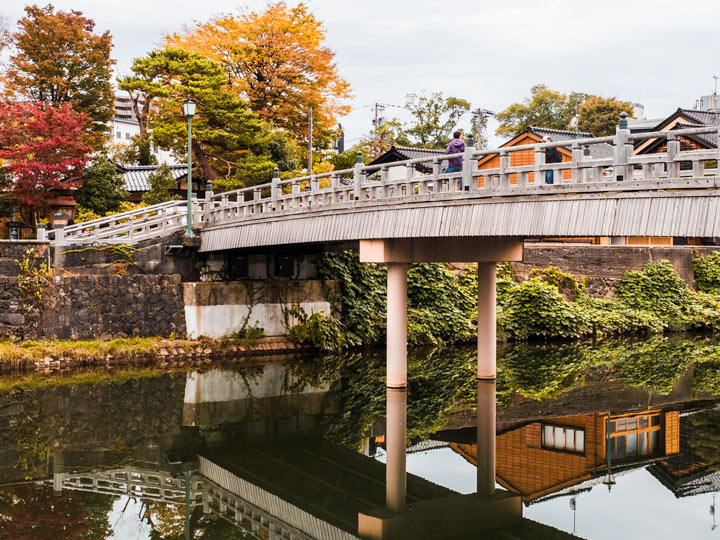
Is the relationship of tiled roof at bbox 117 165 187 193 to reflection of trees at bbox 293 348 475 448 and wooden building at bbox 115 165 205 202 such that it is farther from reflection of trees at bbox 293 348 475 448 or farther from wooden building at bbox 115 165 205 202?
reflection of trees at bbox 293 348 475 448

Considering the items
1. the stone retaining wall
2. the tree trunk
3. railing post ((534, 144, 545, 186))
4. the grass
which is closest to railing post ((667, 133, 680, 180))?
railing post ((534, 144, 545, 186))

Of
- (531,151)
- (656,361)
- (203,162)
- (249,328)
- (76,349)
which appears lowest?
(656,361)

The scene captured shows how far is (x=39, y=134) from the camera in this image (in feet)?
96.4

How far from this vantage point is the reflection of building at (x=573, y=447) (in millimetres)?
14688

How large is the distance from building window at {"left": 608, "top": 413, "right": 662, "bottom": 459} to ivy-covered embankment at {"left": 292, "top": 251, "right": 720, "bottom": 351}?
11.5 m

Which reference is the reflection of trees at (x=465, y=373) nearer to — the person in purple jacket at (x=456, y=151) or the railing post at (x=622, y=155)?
the person in purple jacket at (x=456, y=151)

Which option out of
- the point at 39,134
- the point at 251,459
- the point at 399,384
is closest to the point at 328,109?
the point at 39,134

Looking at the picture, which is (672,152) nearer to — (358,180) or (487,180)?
(487,180)

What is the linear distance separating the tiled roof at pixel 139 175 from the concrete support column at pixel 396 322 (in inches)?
761

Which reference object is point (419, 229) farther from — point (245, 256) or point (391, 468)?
point (245, 256)

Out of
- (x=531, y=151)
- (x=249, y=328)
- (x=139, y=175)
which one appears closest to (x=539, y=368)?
(x=249, y=328)

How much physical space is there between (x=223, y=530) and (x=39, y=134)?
21899 mm

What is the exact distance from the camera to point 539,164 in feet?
51.1

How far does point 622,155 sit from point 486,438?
6.82 m
